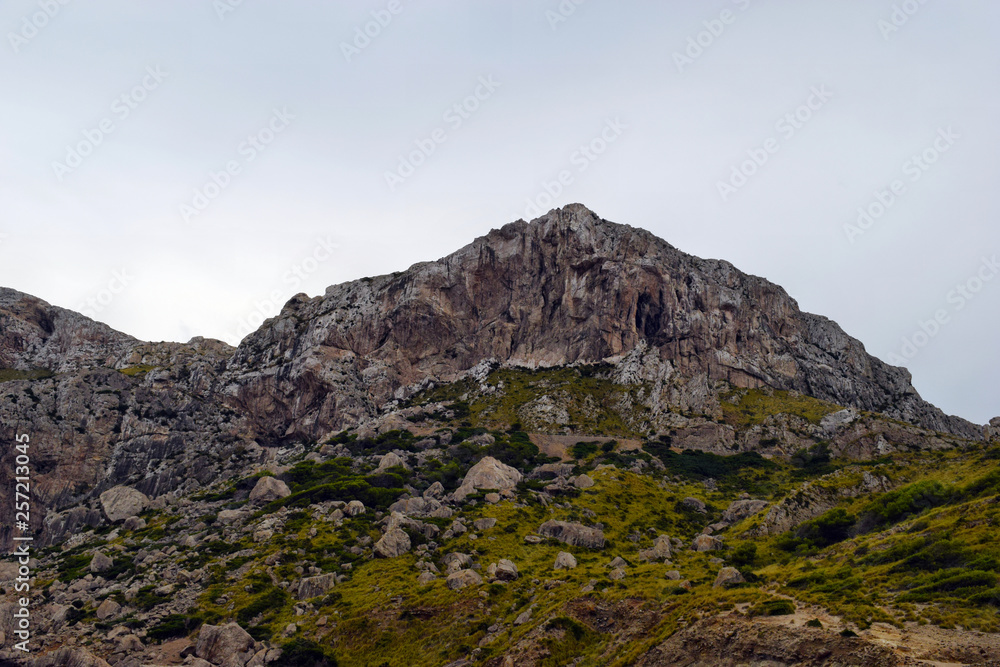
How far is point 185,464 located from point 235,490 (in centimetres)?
2900

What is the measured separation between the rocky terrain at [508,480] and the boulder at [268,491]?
1.08 ft

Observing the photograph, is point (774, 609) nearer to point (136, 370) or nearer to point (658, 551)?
point (658, 551)

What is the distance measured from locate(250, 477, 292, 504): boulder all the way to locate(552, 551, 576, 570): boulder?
40.4 meters

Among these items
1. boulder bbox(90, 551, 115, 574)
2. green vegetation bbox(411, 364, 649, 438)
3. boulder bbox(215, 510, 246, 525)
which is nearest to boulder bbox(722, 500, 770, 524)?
green vegetation bbox(411, 364, 649, 438)

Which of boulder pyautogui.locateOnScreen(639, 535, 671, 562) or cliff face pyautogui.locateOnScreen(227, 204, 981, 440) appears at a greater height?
cliff face pyautogui.locateOnScreen(227, 204, 981, 440)

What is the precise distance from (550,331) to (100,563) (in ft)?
299

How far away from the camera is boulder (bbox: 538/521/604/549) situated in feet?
202

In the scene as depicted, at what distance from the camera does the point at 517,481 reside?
8350cm

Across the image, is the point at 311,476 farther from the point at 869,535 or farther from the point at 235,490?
the point at 869,535

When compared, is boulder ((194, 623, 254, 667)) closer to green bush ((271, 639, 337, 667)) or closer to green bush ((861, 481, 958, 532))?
green bush ((271, 639, 337, 667))

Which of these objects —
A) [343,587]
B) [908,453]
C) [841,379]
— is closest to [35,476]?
[343,587]

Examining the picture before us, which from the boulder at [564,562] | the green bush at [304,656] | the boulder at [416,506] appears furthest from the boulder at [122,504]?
the boulder at [564,562]

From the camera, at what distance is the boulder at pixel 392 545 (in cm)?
5956

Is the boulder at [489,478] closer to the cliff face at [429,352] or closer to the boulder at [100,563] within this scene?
the boulder at [100,563]
